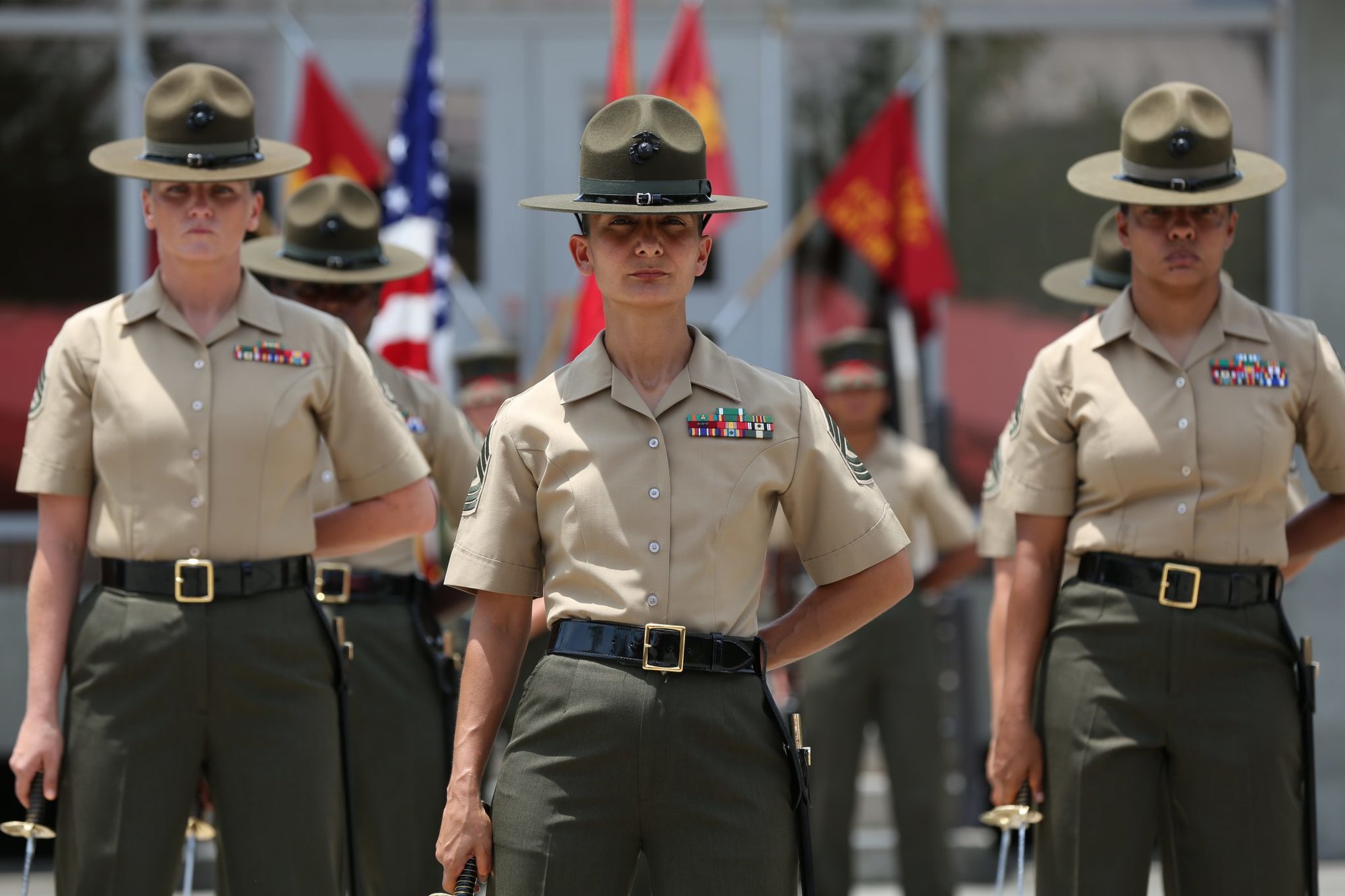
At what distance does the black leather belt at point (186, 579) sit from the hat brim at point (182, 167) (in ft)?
2.79

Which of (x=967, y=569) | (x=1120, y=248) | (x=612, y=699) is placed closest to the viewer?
(x=612, y=699)

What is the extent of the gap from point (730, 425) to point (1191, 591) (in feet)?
4.77

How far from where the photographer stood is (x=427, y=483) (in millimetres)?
4770

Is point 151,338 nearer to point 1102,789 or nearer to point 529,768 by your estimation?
point 529,768

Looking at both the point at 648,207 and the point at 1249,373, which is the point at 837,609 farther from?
the point at 1249,373

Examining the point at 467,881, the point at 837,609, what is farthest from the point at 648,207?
the point at 467,881

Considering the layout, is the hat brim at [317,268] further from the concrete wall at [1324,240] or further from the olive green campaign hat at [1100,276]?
the concrete wall at [1324,240]

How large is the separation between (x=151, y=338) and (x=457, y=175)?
5200 mm

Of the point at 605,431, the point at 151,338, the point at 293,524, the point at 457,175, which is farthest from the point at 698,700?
the point at 457,175

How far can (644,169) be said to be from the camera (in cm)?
338

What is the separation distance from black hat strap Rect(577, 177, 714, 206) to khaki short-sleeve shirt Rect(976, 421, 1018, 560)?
1674mm

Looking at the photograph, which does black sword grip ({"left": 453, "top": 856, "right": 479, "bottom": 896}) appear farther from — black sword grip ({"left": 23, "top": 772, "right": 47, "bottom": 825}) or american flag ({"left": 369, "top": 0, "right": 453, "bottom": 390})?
american flag ({"left": 369, "top": 0, "right": 453, "bottom": 390})

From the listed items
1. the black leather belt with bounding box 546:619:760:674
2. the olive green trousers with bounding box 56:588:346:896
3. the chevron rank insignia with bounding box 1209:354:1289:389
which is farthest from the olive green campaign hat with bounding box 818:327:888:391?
the black leather belt with bounding box 546:619:760:674

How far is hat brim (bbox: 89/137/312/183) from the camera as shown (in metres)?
4.30
